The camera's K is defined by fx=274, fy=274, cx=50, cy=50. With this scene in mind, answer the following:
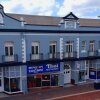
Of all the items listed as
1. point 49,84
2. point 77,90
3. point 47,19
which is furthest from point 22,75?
point 47,19

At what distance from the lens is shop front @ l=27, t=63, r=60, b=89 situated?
35612mm

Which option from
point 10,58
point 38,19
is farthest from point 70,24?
point 10,58

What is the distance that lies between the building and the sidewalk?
3.69 ft

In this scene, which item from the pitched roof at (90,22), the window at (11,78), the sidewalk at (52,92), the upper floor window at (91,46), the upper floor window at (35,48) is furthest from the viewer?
the pitched roof at (90,22)

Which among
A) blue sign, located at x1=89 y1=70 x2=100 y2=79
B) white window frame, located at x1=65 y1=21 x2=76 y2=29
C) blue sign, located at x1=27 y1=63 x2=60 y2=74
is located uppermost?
white window frame, located at x1=65 y1=21 x2=76 y2=29

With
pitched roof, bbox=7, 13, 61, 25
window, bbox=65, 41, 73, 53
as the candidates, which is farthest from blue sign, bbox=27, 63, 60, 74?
pitched roof, bbox=7, 13, 61, 25

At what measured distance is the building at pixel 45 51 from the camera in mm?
33312

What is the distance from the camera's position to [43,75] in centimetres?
3694

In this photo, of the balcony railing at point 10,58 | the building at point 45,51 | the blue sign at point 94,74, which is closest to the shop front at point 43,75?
the building at point 45,51

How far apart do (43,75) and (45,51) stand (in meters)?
A: 3.27

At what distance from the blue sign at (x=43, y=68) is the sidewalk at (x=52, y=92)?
2498 mm

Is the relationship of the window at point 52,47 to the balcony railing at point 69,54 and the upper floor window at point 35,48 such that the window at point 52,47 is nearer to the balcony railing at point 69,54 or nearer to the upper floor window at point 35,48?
the balcony railing at point 69,54

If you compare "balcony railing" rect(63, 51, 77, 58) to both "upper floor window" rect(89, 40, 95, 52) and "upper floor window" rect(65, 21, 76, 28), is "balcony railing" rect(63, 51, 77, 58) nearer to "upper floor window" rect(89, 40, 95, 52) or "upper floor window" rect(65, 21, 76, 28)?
"upper floor window" rect(89, 40, 95, 52)

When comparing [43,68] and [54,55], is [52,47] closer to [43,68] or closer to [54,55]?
[54,55]
